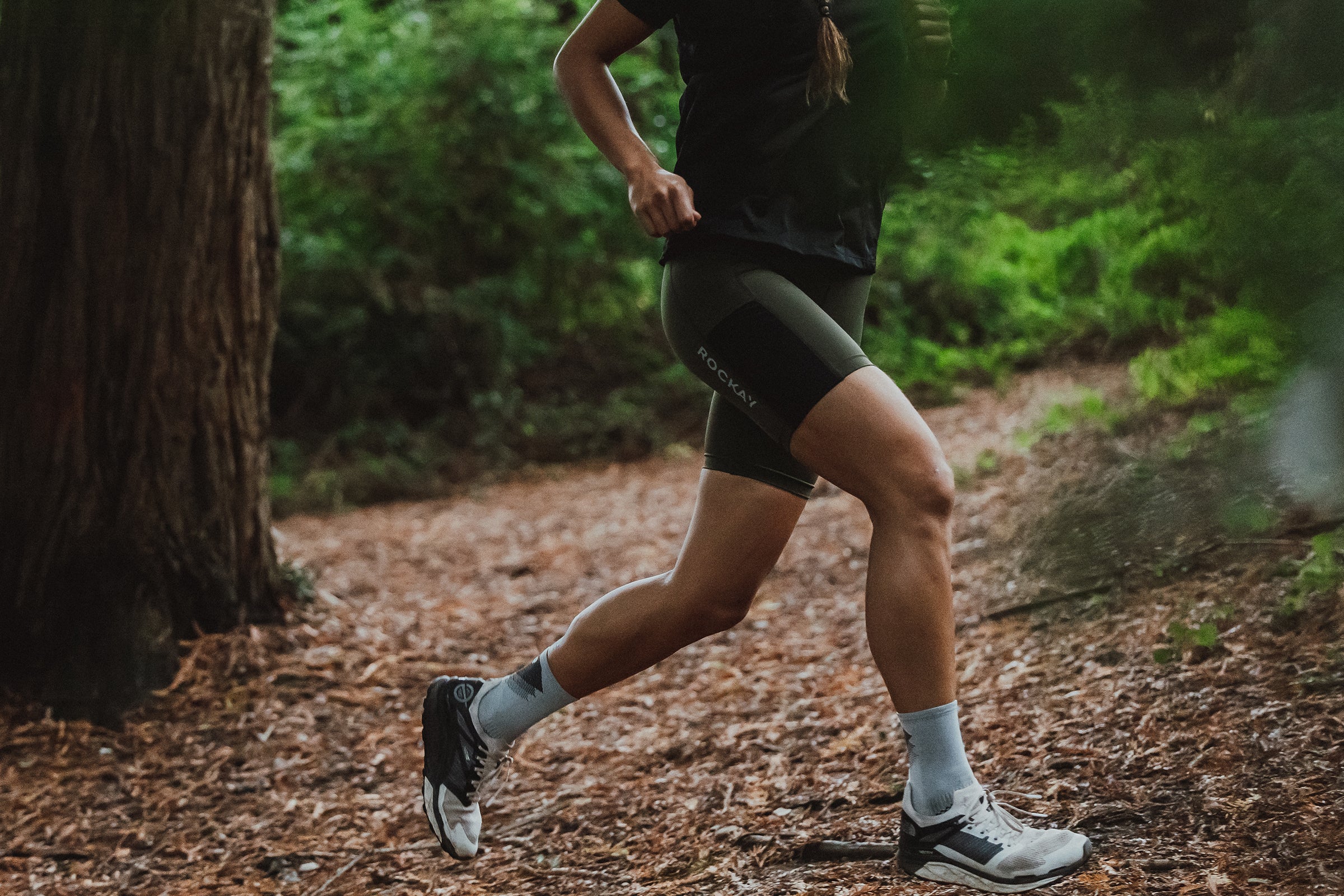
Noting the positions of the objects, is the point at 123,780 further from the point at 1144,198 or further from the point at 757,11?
the point at 1144,198

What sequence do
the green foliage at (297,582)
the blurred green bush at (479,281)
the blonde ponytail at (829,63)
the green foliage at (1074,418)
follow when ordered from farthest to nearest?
the blurred green bush at (479,281) < the green foliage at (1074,418) < the green foliage at (297,582) < the blonde ponytail at (829,63)

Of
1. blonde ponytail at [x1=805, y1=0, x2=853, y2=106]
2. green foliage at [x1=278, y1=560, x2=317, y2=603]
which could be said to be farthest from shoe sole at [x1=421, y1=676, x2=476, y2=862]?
green foliage at [x1=278, y1=560, x2=317, y2=603]

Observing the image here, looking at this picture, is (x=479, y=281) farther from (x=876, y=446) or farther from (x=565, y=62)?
(x=876, y=446)

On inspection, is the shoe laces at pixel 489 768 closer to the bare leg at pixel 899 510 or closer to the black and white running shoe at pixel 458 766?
the black and white running shoe at pixel 458 766

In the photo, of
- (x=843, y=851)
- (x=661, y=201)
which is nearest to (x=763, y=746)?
(x=843, y=851)

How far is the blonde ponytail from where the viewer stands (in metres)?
1.92

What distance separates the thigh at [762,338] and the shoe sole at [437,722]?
0.95 metres

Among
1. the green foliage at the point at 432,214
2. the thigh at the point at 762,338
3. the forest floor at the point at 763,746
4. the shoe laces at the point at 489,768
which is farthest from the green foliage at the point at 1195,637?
the green foliage at the point at 432,214

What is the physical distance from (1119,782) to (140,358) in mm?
3119

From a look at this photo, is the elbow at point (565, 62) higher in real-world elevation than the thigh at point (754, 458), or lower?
higher

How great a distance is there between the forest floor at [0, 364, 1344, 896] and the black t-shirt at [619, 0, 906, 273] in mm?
636

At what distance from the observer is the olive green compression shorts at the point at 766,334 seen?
210 centimetres

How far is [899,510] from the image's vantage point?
2.05 meters

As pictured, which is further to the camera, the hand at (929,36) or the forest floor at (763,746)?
the forest floor at (763,746)
